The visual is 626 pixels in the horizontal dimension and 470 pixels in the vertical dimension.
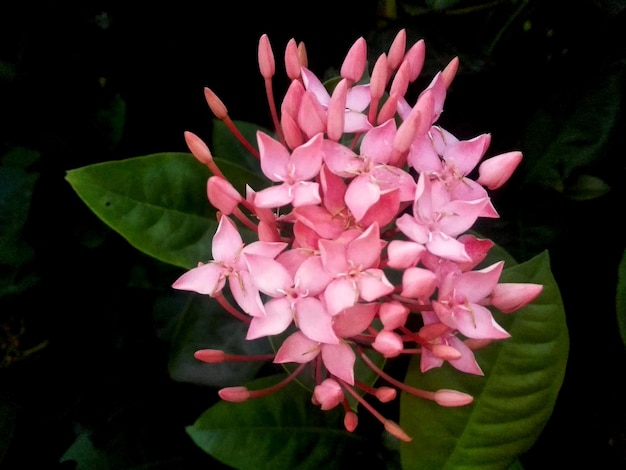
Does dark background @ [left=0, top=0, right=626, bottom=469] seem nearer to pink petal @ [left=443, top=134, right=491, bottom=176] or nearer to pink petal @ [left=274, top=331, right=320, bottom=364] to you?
pink petal @ [left=443, top=134, right=491, bottom=176]

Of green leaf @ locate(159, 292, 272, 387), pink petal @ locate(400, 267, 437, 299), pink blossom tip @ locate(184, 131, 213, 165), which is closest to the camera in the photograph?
pink petal @ locate(400, 267, 437, 299)

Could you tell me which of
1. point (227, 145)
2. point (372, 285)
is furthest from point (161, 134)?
point (372, 285)

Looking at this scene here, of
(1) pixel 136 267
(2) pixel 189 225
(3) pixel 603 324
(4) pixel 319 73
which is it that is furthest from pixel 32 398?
(3) pixel 603 324

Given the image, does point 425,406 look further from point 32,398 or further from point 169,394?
point 32,398

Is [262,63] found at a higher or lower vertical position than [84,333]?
higher

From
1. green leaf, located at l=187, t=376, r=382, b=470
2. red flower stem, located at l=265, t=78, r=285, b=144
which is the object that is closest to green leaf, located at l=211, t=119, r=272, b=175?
red flower stem, located at l=265, t=78, r=285, b=144

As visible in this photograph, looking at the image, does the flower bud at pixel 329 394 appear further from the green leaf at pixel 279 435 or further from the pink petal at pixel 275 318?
the green leaf at pixel 279 435
